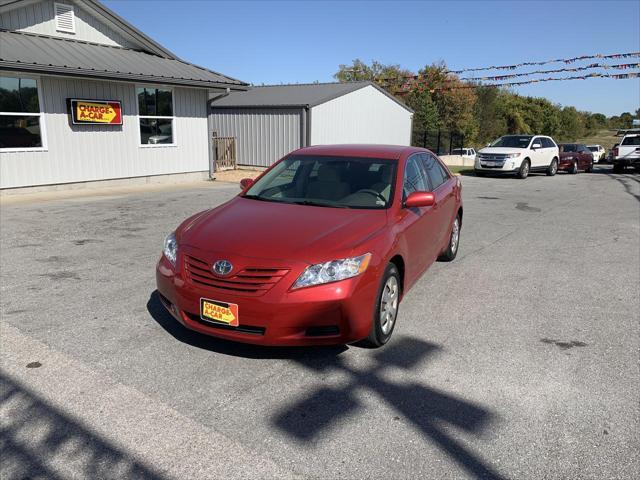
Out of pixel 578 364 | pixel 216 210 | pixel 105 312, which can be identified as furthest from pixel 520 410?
pixel 105 312

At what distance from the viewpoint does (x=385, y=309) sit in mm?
3953

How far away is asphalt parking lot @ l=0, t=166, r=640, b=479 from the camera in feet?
8.62

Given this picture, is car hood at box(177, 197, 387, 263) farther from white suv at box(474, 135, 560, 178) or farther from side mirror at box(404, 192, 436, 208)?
white suv at box(474, 135, 560, 178)

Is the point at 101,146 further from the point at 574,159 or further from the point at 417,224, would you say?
the point at 574,159

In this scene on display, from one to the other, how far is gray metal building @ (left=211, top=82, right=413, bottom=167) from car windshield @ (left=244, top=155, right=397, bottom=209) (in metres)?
15.7

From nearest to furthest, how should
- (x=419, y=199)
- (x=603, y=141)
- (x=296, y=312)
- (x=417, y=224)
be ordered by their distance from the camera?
1. (x=296, y=312)
2. (x=419, y=199)
3. (x=417, y=224)
4. (x=603, y=141)

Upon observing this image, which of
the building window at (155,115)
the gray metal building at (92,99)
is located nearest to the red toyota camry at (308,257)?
the gray metal building at (92,99)

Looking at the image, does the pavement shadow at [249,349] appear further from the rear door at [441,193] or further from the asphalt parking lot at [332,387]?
the rear door at [441,193]

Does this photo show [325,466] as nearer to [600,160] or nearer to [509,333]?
[509,333]

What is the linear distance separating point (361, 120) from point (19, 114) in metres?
16.2

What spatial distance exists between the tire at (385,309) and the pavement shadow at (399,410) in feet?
0.74

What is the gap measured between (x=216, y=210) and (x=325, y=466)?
2591 millimetres

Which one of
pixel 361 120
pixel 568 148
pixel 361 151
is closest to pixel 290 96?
pixel 361 120

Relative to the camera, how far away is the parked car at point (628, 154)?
24.0m
